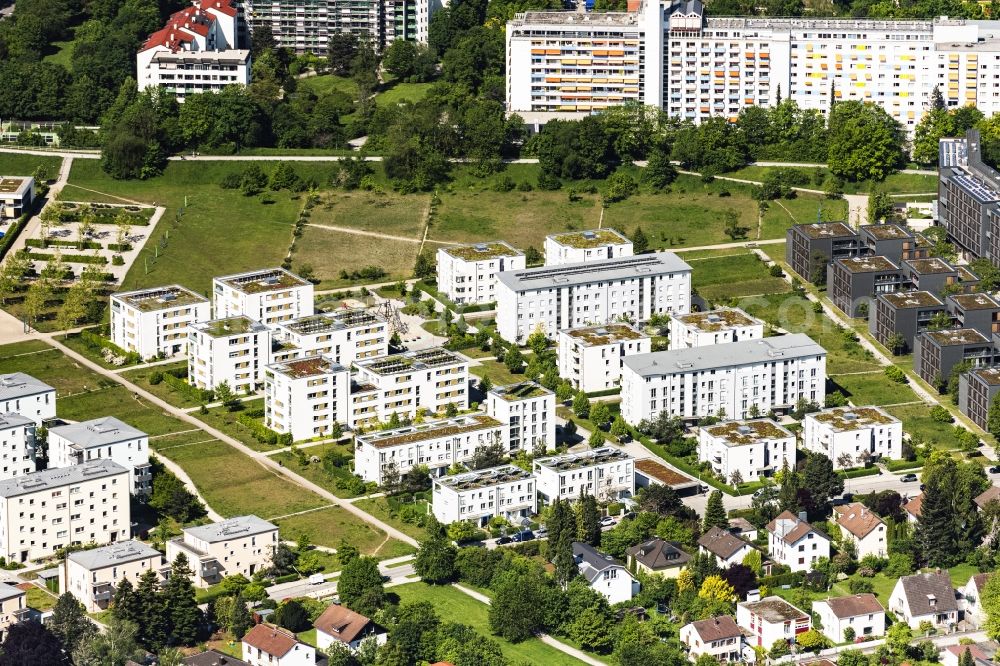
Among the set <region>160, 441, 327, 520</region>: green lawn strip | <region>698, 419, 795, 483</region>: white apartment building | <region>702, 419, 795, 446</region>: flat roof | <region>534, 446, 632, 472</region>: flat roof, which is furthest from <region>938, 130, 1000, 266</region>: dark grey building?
<region>160, 441, 327, 520</region>: green lawn strip

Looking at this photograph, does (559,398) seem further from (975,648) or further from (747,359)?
(975,648)

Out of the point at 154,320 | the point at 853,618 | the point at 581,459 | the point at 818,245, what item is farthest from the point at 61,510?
the point at 818,245

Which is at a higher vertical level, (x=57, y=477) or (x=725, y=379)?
(x=725, y=379)

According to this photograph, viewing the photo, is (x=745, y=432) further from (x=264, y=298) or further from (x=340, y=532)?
(x=264, y=298)

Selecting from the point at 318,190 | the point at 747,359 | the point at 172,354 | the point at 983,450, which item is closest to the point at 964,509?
the point at 983,450

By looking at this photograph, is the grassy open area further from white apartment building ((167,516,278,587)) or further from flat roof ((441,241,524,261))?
flat roof ((441,241,524,261))

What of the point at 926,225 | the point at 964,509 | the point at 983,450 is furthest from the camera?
the point at 926,225
